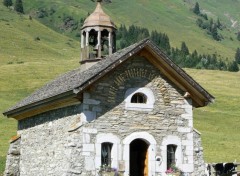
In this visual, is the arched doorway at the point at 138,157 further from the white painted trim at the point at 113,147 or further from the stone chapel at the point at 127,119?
the white painted trim at the point at 113,147

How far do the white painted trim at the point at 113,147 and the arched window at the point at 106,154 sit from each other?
0.15m

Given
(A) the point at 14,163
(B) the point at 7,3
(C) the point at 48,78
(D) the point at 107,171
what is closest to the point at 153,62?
(D) the point at 107,171

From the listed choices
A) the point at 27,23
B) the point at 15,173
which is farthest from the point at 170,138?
the point at 27,23

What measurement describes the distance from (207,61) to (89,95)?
12699 cm

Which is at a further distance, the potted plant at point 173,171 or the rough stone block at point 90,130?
the potted plant at point 173,171

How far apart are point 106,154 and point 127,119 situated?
1639mm

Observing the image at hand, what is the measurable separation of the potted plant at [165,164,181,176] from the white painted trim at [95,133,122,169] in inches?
84.4

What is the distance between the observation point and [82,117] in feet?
77.2

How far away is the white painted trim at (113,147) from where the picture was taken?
23641 mm

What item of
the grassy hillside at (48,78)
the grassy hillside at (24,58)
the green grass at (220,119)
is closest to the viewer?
the green grass at (220,119)

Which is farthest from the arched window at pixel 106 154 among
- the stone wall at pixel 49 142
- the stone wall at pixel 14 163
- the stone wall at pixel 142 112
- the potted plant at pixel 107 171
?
the stone wall at pixel 14 163

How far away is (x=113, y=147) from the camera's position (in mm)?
23938

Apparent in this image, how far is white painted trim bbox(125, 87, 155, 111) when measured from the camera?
24438mm

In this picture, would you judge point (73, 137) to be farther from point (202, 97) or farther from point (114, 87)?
point (202, 97)
